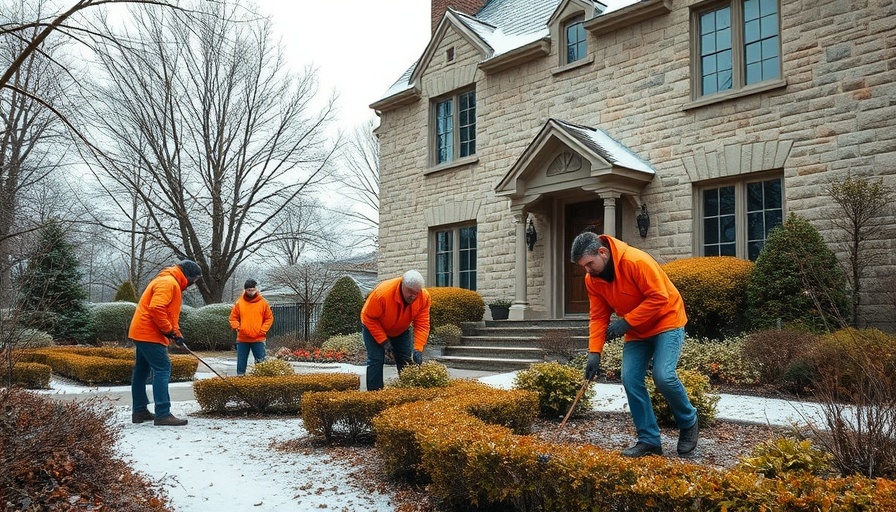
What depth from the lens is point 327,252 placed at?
31828mm

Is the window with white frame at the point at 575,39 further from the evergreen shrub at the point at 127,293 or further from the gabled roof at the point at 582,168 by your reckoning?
the evergreen shrub at the point at 127,293

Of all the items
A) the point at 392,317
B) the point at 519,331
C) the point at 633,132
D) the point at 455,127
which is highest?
the point at 455,127

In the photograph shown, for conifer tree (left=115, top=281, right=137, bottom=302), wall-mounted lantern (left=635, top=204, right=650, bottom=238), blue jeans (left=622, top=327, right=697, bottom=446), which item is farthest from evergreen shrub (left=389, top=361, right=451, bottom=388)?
conifer tree (left=115, top=281, right=137, bottom=302)

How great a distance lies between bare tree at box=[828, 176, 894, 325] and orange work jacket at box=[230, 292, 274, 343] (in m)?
8.57

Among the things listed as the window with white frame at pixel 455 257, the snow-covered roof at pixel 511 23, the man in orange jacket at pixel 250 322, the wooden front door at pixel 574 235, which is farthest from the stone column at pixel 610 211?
the man in orange jacket at pixel 250 322

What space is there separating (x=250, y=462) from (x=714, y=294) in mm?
7745

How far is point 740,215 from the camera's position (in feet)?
39.8

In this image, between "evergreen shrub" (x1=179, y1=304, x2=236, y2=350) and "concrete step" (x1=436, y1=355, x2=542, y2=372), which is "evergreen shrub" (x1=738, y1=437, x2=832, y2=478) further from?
"evergreen shrub" (x1=179, y1=304, x2=236, y2=350)

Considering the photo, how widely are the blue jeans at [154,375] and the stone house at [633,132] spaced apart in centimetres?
814

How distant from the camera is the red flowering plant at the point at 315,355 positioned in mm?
14938

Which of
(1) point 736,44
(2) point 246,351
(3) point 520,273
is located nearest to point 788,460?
(2) point 246,351

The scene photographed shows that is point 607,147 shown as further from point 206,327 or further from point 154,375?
point 206,327

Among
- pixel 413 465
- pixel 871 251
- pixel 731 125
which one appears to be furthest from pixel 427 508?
pixel 731 125

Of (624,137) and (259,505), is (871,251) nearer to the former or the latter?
(624,137)
